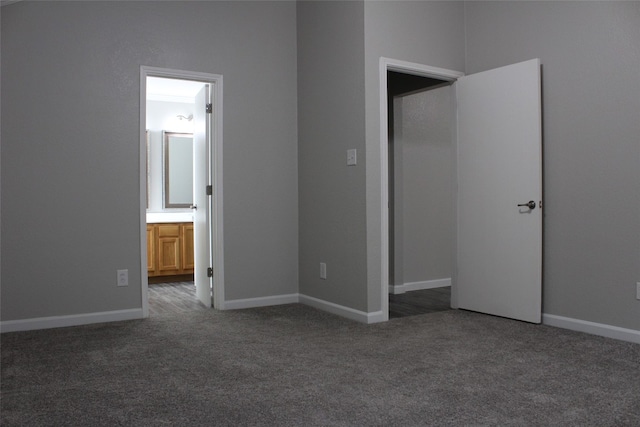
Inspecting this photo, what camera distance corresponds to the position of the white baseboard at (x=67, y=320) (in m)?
3.65

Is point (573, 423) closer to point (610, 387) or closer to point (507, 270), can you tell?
point (610, 387)

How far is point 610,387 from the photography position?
248 centimetres

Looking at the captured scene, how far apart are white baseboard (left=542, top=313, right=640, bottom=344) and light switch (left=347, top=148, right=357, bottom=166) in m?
1.74

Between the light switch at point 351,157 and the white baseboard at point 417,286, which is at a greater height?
the light switch at point 351,157

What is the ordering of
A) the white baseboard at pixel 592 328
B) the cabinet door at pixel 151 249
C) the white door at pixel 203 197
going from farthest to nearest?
the cabinet door at pixel 151 249
the white door at pixel 203 197
the white baseboard at pixel 592 328

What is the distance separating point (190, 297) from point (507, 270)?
9.47 ft

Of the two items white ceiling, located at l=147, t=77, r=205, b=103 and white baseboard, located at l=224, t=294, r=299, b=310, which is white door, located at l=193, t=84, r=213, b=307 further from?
white ceiling, located at l=147, t=77, r=205, b=103

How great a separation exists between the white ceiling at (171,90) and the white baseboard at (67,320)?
9.87ft

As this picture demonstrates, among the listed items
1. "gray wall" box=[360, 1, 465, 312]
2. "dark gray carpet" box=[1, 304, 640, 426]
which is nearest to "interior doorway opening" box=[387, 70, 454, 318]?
"gray wall" box=[360, 1, 465, 312]

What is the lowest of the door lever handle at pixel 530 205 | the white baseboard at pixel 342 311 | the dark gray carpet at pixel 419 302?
the dark gray carpet at pixel 419 302

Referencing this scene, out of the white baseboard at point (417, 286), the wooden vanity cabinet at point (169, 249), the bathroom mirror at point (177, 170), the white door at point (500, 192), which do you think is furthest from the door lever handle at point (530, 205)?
the bathroom mirror at point (177, 170)

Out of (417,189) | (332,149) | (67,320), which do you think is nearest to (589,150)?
(332,149)

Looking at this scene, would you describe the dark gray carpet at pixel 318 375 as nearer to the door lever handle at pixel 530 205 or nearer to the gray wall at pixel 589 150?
the gray wall at pixel 589 150

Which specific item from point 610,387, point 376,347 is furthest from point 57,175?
point 610,387
